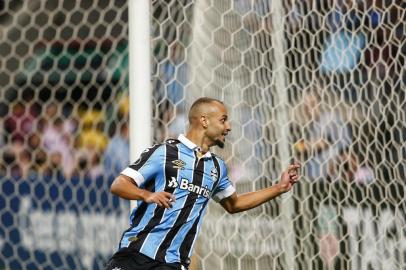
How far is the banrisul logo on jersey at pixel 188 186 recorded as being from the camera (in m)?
2.34

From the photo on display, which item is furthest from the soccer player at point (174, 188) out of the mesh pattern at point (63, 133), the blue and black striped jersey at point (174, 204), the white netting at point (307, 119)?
the mesh pattern at point (63, 133)

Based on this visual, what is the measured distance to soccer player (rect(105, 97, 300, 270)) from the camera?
2264 millimetres

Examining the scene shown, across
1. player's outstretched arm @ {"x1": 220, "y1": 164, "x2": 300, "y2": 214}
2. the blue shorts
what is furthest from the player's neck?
the blue shorts

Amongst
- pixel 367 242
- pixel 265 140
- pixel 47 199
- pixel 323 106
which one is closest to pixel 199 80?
pixel 265 140

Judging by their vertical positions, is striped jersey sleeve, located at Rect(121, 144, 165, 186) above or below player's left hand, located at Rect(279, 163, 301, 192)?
above

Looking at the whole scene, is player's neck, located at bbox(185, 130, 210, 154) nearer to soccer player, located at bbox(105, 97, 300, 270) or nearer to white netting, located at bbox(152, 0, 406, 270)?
soccer player, located at bbox(105, 97, 300, 270)

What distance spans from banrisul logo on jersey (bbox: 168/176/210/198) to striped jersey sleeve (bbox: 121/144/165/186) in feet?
0.21

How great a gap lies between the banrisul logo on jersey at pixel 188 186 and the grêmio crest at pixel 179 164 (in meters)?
0.04

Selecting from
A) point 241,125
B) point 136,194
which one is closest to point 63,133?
point 241,125

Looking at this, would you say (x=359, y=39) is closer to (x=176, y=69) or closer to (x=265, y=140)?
(x=265, y=140)

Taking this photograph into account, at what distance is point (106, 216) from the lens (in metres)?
3.36

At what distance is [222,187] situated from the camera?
8.54 ft

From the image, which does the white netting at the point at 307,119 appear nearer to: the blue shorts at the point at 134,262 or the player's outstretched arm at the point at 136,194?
the blue shorts at the point at 134,262

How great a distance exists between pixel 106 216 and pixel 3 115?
32.8 inches
